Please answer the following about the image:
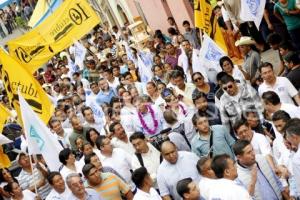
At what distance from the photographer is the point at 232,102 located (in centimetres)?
890

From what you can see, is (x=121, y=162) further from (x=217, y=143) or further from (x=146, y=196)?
(x=146, y=196)

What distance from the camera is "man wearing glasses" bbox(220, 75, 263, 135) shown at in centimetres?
882

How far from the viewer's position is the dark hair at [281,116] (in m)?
6.95

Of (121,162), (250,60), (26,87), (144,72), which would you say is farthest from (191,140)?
(144,72)

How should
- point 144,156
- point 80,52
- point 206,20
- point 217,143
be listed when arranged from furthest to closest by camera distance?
point 80,52
point 206,20
point 144,156
point 217,143

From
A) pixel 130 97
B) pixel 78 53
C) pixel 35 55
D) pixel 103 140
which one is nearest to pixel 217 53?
pixel 130 97

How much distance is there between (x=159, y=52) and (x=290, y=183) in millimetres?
9693

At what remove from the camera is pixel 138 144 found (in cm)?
852

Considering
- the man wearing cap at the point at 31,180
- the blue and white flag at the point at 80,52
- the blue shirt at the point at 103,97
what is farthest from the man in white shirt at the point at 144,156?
the blue and white flag at the point at 80,52

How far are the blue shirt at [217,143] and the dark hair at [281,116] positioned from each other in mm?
1150

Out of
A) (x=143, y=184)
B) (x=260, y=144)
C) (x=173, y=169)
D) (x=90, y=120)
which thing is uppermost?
(x=143, y=184)

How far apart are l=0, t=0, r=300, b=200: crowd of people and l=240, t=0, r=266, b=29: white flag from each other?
41cm

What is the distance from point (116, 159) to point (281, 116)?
2.69 metres

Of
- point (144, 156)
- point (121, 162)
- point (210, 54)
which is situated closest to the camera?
point (144, 156)
